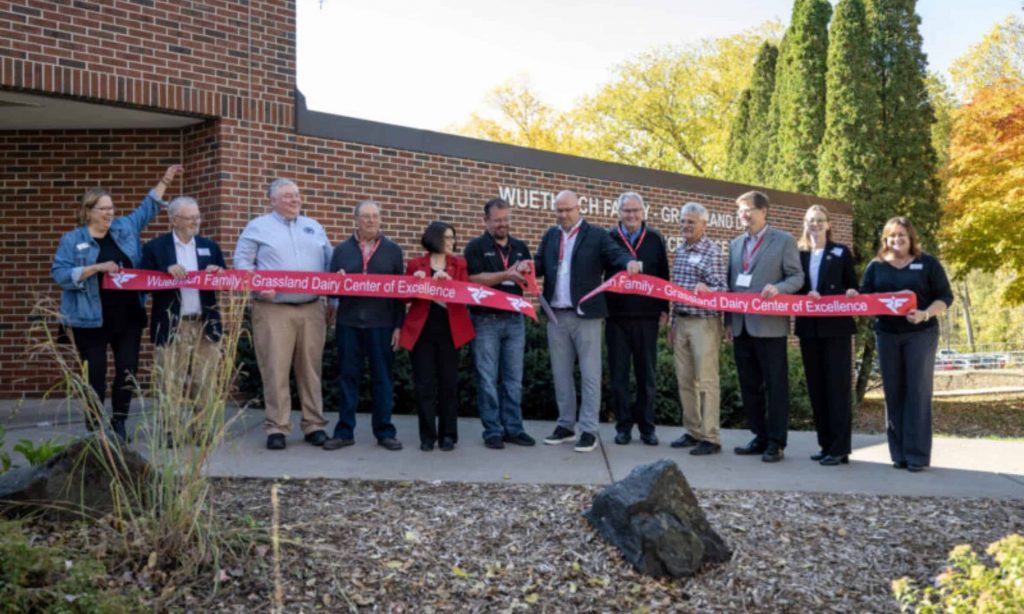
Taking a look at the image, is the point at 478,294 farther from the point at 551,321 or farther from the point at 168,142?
the point at 168,142

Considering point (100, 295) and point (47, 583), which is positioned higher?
point (100, 295)

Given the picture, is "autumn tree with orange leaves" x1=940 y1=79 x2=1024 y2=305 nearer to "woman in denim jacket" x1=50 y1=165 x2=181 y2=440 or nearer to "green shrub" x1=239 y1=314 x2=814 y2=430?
"green shrub" x1=239 y1=314 x2=814 y2=430

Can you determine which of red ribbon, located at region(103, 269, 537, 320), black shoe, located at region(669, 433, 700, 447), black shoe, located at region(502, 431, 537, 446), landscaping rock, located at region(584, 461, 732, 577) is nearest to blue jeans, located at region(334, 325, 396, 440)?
red ribbon, located at region(103, 269, 537, 320)

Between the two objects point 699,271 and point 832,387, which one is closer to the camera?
point 832,387

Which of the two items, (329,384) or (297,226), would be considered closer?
(297,226)

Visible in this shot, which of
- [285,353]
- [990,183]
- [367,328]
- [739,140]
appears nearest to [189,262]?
[285,353]

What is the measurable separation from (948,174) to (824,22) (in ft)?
16.7

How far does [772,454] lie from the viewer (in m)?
6.73

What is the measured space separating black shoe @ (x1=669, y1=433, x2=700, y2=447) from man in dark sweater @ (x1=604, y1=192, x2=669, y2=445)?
0.55 feet

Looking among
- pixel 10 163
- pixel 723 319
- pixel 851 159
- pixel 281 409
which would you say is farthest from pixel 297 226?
pixel 851 159

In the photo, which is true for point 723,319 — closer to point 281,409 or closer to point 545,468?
point 545,468

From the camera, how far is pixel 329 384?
28.4ft

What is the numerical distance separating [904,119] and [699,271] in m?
15.9

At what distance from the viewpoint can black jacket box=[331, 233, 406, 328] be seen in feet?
22.2
